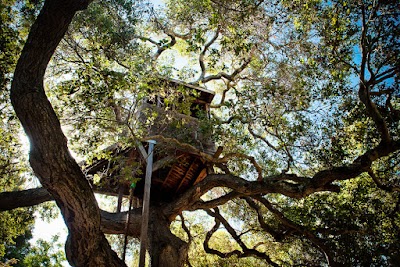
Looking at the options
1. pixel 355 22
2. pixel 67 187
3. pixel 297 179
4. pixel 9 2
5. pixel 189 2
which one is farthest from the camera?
pixel 189 2

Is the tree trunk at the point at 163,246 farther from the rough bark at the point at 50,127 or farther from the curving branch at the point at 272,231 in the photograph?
the rough bark at the point at 50,127

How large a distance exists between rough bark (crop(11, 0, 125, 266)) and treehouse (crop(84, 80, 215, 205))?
189cm

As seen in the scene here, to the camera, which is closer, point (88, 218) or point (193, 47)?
point (88, 218)

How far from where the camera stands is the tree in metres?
4.72

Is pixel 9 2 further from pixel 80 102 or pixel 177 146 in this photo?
pixel 177 146

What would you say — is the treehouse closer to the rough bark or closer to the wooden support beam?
the wooden support beam

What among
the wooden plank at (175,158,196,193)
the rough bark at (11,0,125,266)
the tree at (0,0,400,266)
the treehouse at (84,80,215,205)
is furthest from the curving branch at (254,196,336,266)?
the rough bark at (11,0,125,266)

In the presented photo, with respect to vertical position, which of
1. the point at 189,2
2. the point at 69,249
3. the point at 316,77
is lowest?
the point at 69,249

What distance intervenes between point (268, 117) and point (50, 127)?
508 centimetres

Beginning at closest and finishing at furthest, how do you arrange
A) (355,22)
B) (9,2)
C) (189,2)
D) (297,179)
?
(9,2), (355,22), (297,179), (189,2)

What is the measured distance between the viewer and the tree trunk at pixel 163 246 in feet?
23.6

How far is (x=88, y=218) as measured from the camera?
4.87 m

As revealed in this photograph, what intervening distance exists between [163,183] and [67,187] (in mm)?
5841

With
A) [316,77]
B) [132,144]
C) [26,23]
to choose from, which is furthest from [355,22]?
[26,23]
